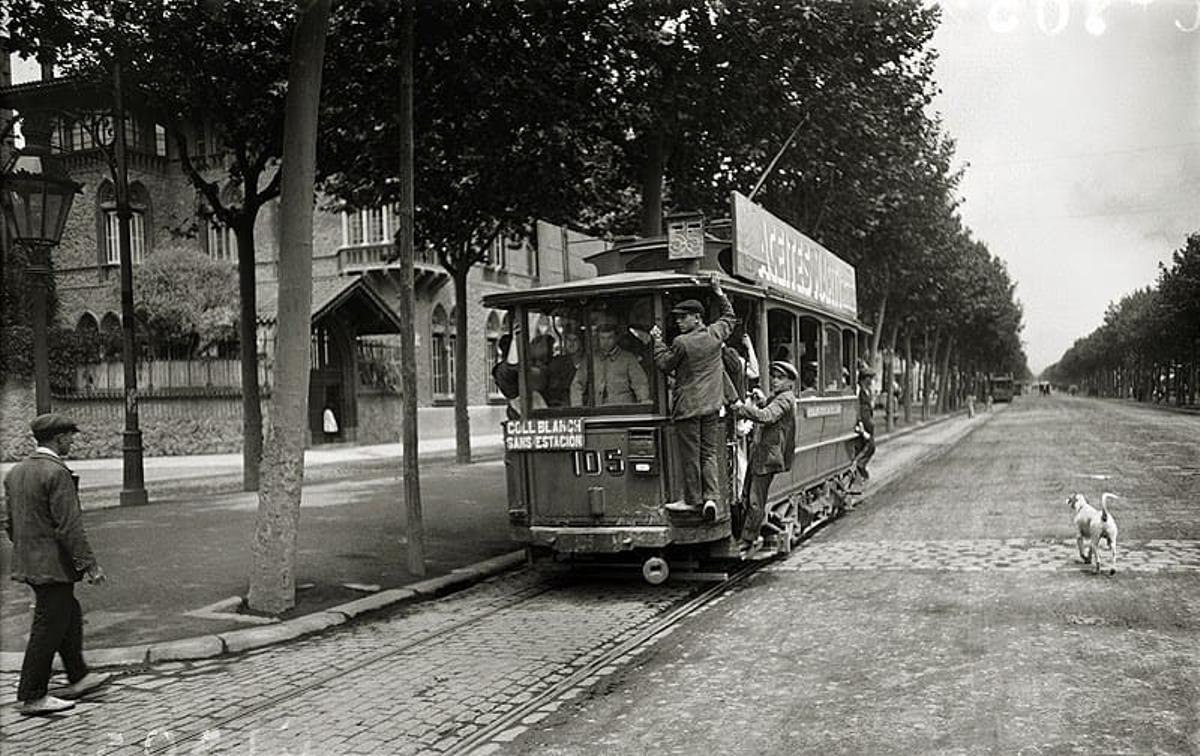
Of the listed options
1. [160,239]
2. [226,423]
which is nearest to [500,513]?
[226,423]

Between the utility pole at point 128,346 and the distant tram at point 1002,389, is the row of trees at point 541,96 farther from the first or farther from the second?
the distant tram at point 1002,389

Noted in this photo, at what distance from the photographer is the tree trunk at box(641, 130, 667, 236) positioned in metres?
17.4

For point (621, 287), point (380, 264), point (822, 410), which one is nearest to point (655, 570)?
point (621, 287)

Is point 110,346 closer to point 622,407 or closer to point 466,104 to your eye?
point 466,104

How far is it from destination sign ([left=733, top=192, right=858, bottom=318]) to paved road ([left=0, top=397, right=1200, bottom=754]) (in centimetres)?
315

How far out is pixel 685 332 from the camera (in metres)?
9.11

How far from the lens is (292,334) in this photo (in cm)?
889

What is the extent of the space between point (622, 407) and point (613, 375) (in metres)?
0.31

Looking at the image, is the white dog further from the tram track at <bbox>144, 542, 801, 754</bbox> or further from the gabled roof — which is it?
the gabled roof

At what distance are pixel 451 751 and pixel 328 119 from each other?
11.9m

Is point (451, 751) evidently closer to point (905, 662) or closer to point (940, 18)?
point (905, 662)

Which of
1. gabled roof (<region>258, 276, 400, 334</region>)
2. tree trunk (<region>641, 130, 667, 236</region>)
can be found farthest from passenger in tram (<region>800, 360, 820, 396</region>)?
gabled roof (<region>258, 276, 400, 334</region>)

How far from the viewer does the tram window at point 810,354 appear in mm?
12258

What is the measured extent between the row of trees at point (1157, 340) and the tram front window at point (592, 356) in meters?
13.5
